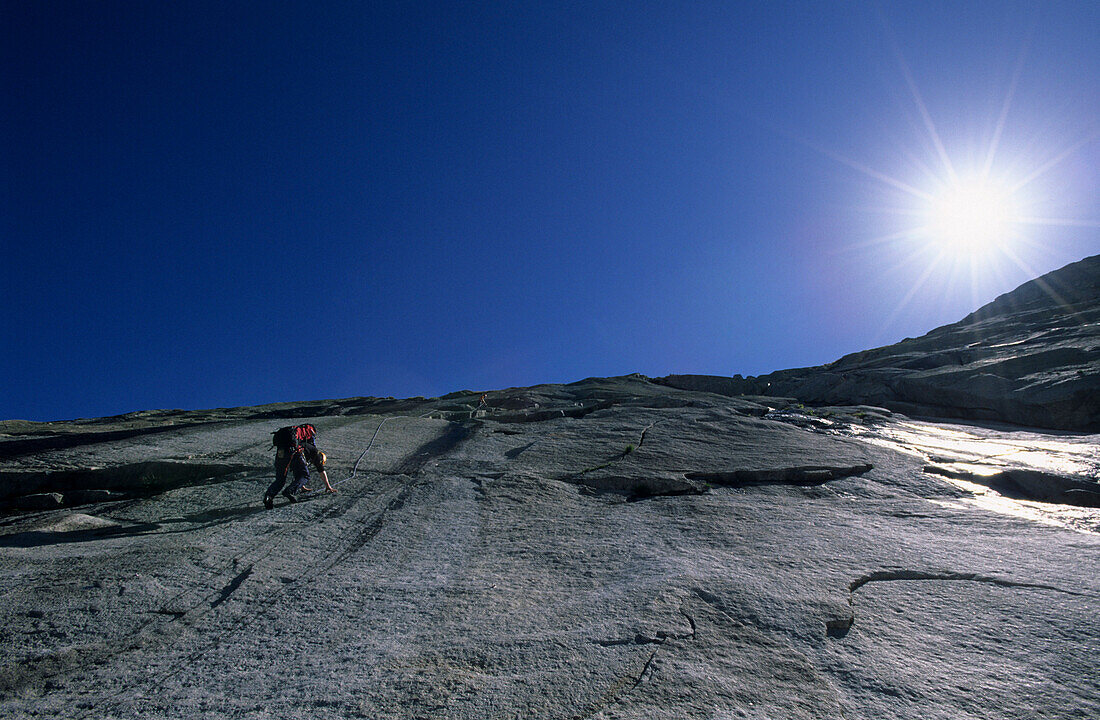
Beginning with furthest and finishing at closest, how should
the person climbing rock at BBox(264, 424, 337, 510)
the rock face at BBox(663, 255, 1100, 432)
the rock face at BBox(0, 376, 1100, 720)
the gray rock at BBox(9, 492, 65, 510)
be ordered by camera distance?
the rock face at BBox(663, 255, 1100, 432), the gray rock at BBox(9, 492, 65, 510), the person climbing rock at BBox(264, 424, 337, 510), the rock face at BBox(0, 376, 1100, 720)

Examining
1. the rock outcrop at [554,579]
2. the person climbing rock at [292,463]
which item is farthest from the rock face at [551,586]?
the person climbing rock at [292,463]

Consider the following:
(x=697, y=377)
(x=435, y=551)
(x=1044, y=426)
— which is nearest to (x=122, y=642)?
(x=435, y=551)

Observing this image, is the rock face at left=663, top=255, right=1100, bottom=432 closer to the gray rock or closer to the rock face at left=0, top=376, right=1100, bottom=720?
the rock face at left=0, top=376, right=1100, bottom=720

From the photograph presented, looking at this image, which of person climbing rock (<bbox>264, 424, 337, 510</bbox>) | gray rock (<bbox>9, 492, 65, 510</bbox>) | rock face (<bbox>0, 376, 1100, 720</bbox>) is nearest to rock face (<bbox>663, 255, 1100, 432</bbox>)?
rock face (<bbox>0, 376, 1100, 720</bbox>)

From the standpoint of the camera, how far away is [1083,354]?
A: 20062 millimetres

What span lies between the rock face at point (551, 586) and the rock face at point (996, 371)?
8.07 metres

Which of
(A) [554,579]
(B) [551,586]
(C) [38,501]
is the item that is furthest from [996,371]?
(C) [38,501]

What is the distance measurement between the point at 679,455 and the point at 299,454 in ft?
25.8

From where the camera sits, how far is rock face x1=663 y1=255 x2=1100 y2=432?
18078mm

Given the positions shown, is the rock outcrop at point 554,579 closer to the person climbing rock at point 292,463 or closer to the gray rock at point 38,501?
the gray rock at point 38,501

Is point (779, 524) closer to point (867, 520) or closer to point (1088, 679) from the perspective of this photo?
point (867, 520)

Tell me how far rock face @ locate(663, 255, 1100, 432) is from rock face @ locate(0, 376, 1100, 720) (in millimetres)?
8065

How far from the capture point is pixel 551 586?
5984 millimetres

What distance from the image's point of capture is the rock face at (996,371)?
712 inches
